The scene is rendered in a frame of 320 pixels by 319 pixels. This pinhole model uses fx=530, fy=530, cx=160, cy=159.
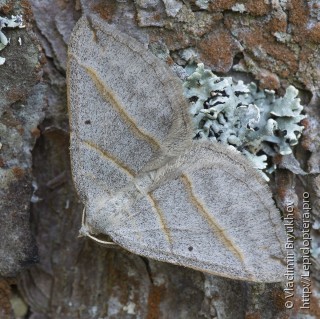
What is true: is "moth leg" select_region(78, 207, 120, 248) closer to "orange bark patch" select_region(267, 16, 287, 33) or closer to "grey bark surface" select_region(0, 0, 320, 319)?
"grey bark surface" select_region(0, 0, 320, 319)

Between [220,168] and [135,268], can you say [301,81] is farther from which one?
[135,268]

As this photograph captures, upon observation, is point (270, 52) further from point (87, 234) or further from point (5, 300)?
point (5, 300)

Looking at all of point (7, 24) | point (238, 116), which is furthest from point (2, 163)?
point (238, 116)

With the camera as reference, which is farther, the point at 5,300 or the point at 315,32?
the point at 5,300

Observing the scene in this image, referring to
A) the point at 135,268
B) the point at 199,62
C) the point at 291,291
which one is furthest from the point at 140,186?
the point at 291,291

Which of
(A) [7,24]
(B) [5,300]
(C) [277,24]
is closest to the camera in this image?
(A) [7,24]

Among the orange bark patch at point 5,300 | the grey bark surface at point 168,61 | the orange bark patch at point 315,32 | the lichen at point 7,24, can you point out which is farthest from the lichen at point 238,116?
the orange bark patch at point 5,300

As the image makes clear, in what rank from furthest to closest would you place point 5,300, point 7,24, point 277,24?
point 5,300, point 277,24, point 7,24

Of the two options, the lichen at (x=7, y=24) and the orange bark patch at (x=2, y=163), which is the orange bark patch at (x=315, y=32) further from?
the orange bark patch at (x=2, y=163)
